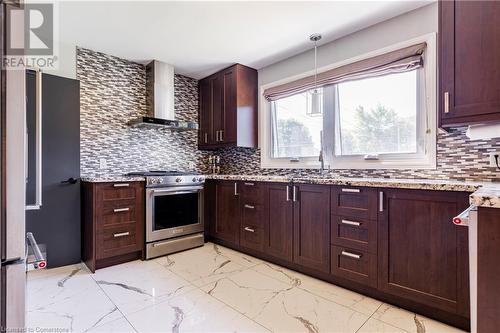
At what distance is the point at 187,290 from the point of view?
2.17 m

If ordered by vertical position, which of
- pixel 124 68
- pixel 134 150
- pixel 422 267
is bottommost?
pixel 422 267

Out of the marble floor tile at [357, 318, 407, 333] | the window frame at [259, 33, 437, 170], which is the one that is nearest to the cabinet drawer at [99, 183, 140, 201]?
the window frame at [259, 33, 437, 170]

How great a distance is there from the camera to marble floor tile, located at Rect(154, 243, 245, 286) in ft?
8.05

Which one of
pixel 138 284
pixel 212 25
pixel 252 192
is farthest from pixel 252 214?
pixel 212 25

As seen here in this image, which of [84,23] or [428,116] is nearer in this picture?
[428,116]

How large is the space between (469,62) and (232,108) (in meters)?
2.52

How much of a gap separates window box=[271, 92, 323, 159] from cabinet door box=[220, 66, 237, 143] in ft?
1.80

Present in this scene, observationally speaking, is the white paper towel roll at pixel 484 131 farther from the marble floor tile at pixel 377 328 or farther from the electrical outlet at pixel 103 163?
the electrical outlet at pixel 103 163

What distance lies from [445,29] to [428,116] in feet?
2.39

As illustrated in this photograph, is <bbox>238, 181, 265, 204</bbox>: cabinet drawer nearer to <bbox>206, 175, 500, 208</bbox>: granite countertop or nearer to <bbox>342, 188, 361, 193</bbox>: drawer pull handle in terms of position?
<bbox>206, 175, 500, 208</bbox>: granite countertop

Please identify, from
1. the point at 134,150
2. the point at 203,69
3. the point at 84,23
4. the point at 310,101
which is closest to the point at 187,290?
the point at 134,150

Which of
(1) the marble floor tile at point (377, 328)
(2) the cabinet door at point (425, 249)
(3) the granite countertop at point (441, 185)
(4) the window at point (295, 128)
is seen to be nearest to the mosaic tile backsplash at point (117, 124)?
(4) the window at point (295, 128)

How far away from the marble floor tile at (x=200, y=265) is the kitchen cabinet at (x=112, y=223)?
1.18ft

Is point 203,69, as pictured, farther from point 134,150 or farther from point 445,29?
point 445,29
